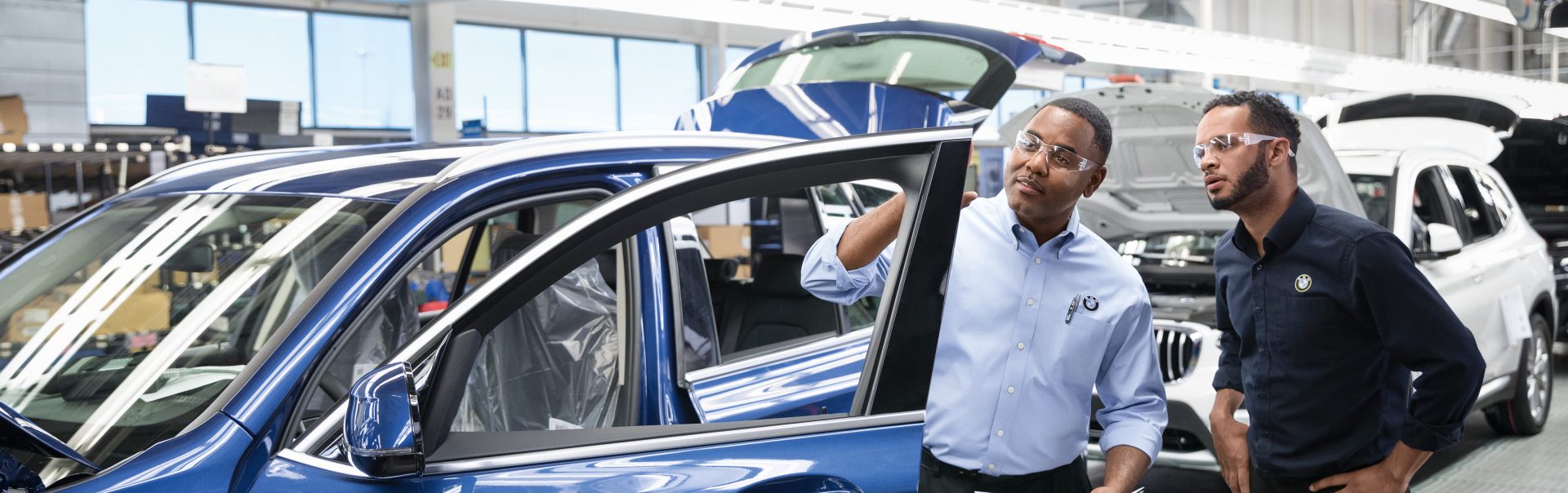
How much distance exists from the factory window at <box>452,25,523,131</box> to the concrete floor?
1214 centimetres

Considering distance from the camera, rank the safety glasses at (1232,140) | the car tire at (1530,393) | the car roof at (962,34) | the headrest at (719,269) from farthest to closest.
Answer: the car tire at (1530,393)
the car roof at (962,34)
the headrest at (719,269)
the safety glasses at (1232,140)

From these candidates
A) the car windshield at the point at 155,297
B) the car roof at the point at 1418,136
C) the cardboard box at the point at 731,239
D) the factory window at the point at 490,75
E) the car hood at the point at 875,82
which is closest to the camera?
the car windshield at the point at 155,297

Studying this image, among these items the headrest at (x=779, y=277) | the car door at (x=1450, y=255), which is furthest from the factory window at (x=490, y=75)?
the headrest at (x=779, y=277)

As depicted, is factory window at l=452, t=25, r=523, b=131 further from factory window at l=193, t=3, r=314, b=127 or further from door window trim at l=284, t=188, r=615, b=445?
door window trim at l=284, t=188, r=615, b=445

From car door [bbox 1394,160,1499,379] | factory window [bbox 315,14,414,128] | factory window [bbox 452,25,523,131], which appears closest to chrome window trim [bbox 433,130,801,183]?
car door [bbox 1394,160,1499,379]

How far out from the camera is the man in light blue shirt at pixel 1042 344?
2.21 m

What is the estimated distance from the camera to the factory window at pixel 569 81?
17328 mm

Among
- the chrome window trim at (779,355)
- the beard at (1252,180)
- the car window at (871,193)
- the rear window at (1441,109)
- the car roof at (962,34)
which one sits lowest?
the chrome window trim at (779,355)

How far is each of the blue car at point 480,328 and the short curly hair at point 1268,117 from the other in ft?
2.70

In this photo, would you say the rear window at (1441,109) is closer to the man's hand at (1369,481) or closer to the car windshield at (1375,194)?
the car windshield at (1375,194)

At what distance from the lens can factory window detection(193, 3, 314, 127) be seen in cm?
1441

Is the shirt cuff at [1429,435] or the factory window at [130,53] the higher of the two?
the factory window at [130,53]

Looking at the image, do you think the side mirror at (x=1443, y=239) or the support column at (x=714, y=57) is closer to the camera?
the side mirror at (x=1443, y=239)

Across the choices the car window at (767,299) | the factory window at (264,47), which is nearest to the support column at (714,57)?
the factory window at (264,47)
